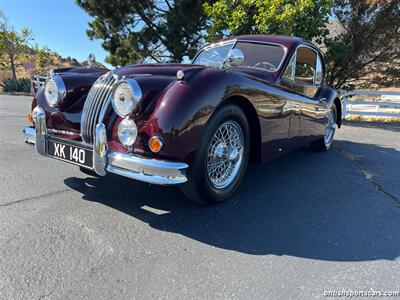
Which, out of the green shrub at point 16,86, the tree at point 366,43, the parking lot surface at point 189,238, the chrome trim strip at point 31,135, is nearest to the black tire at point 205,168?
the parking lot surface at point 189,238

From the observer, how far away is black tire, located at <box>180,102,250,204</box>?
2537 mm

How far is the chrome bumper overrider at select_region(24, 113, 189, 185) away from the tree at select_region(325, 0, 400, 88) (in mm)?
9579

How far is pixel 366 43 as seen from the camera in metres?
10.7

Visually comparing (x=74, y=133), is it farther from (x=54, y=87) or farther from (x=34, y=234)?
(x=34, y=234)

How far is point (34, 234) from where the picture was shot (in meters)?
2.30

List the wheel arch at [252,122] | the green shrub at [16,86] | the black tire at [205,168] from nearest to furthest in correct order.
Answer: the black tire at [205,168], the wheel arch at [252,122], the green shrub at [16,86]

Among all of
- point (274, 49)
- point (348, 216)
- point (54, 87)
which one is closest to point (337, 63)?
point (274, 49)

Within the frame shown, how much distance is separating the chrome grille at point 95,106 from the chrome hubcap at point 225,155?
3.12 feet

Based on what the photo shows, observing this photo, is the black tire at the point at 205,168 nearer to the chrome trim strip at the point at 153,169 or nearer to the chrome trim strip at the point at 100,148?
the chrome trim strip at the point at 153,169

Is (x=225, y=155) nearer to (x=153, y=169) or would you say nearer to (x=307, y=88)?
(x=153, y=169)

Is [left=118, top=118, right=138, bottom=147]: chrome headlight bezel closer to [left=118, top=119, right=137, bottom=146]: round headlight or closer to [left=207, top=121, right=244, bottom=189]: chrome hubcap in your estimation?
[left=118, top=119, right=137, bottom=146]: round headlight

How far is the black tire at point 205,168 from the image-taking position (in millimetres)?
2537

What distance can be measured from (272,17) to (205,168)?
7363 mm

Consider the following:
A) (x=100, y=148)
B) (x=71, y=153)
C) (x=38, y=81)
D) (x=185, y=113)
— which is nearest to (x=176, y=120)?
(x=185, y=113)
